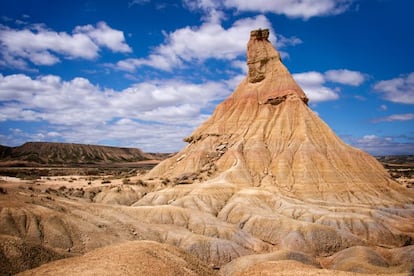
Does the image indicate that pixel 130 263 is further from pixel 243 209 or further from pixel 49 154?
pixel 49 154

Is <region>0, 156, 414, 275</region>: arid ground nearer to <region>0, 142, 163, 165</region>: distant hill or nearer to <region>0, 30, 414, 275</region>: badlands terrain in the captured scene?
<region>0, 30, 414, 275</region>: badlands terrain

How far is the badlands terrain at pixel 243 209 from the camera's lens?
2838cm

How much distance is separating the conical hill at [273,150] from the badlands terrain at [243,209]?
0.24m

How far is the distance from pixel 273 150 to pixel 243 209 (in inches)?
841

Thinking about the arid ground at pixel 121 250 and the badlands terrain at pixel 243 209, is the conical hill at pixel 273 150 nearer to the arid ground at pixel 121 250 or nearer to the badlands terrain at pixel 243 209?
the badlands terrain at pixel 243 209

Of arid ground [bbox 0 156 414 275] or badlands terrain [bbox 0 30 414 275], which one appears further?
badlands terrain [bbox 0 30 414 275]

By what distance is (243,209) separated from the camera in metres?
55.8

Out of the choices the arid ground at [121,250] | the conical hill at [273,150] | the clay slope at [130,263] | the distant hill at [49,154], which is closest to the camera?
the clay slope at [130,263]

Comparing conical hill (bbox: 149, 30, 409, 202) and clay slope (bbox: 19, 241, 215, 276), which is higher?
conical hill (bbox: 149, 30, 409, 202)

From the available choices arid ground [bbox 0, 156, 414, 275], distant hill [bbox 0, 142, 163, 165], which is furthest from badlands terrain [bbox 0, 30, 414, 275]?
distant hill [bbox 0, 142, 163, 165]

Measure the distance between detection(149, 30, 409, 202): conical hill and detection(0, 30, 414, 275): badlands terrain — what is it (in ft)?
0.80

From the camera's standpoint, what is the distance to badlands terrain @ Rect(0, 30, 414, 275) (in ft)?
93.1

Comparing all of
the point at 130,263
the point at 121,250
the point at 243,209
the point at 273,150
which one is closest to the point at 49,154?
the point at 273,150

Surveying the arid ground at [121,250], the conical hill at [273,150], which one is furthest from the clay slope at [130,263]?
the conical hill at [273,150]
